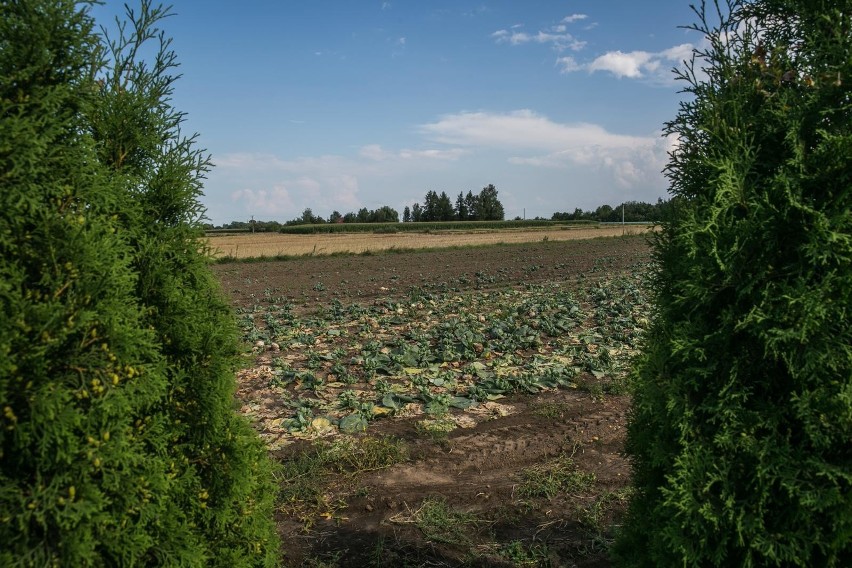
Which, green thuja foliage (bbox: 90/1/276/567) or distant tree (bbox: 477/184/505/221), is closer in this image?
green thuja foliage (bbox: 90/1/276/567)

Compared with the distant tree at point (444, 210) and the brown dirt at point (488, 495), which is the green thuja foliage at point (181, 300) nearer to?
the brown dirt at point (488, 495)

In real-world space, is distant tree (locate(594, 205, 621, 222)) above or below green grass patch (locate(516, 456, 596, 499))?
above

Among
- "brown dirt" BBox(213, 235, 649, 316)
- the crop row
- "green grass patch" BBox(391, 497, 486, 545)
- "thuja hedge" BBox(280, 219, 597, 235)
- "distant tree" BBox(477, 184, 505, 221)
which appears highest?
"distant tree" BBox(477, 184, 505, 221)

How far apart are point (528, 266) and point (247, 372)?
22709 mm

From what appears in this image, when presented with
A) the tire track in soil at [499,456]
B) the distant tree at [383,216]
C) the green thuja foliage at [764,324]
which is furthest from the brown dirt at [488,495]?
the distant tree at [383,216]

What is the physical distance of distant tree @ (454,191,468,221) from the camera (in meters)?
134

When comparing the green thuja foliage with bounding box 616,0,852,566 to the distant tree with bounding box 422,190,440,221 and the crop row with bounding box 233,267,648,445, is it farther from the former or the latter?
the distant tree with bounding box 422,190,440,221

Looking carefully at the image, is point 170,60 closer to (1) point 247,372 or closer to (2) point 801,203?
(2) point 801,203

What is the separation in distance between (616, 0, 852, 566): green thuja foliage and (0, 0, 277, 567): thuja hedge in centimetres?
249

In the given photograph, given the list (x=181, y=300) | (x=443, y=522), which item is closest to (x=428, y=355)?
(x=443, y=522)

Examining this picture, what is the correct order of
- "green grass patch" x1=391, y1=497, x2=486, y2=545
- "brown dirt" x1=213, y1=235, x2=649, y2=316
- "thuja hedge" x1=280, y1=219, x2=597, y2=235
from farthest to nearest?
1. "thuja hedge" x1=280, y1=219, x2=597, y2=235
2. "brown dirt" x1=213, y1=235, x2=649, y2=316
3. "green grass patch" x1=391, y1=497, x2=486, y2=545

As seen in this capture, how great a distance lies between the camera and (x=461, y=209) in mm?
135250

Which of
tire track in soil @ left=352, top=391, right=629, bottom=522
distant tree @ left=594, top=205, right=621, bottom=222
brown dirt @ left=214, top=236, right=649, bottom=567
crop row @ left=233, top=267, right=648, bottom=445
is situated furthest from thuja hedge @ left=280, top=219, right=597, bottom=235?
tire track in soil @ left=352, top=391, right=629, bottom=522

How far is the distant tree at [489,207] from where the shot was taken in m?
133
